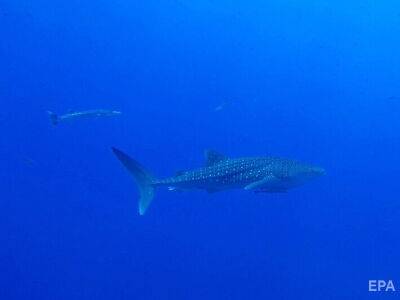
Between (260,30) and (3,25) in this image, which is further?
(260,30)

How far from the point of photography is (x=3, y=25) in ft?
39.3

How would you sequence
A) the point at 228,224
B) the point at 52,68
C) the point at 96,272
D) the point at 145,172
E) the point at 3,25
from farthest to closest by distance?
the point at 52,68, the point at 3,25, the point at 228,224, the point at 96,272, the point at 145,172

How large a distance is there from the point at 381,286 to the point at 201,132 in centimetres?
568

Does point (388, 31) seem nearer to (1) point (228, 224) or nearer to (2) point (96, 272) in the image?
(1) point (228, 224)

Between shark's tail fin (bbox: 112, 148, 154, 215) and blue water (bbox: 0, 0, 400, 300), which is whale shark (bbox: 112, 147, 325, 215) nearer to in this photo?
shark's tail fin (bbox: 112, 148, 154, 215)

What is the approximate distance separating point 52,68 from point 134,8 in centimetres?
241

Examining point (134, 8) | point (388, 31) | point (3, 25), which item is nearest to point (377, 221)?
point (388, 31)

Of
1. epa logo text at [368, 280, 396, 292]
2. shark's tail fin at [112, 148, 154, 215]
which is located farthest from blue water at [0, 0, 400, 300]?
shark's tail fin at [112, 148, 154, 215]

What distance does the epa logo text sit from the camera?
885 centimetres

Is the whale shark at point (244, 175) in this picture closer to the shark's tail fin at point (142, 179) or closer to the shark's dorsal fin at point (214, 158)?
the shark's dorsal fin at point (214, 158)

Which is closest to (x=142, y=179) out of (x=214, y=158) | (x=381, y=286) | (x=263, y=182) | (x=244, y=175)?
(x=214, y=158)

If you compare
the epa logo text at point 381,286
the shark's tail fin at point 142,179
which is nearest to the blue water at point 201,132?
the epa logo text at point 381,286

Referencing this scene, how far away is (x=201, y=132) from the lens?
1296 cm

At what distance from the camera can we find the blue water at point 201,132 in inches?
383
